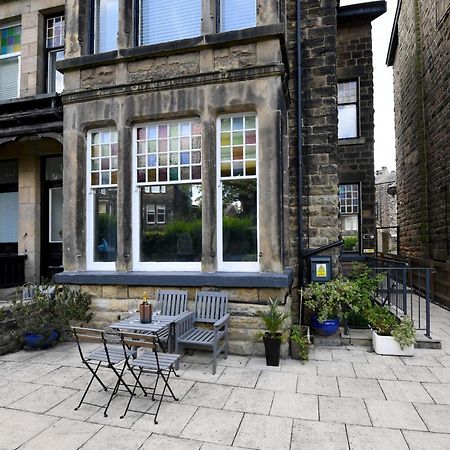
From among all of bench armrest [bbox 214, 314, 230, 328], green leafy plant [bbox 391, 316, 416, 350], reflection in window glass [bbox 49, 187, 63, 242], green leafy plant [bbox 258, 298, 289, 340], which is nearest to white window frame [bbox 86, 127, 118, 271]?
bench armrest [bbox 214, 314, 230, 328]

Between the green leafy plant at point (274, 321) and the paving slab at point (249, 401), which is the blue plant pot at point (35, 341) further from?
the green leafy plant at point (274, 321)

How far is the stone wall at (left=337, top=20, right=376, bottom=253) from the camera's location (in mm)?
10766

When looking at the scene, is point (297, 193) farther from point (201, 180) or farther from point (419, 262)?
point (419, 262)

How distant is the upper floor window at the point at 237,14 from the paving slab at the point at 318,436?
616 cm

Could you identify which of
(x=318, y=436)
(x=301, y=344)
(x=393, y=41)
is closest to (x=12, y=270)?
(x=301, y=344)

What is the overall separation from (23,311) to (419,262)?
11440mm

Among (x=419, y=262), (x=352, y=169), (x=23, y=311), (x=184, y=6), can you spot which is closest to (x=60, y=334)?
(x=23, y=311)

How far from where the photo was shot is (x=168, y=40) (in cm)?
665

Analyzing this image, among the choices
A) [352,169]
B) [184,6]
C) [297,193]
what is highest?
[184,6]

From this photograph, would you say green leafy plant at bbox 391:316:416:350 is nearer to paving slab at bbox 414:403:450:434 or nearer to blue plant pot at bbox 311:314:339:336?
blue plant pot at bbox 311:314:339:336

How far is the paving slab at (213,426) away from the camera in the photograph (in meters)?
3.38

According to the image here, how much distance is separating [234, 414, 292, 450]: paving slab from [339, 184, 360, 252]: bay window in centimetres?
837

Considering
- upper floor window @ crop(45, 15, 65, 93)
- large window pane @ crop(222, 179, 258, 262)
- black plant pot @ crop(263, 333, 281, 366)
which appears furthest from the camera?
upper floor window @ crop(45, 15, 65, 93)

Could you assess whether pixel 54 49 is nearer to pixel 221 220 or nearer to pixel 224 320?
pixel 221 220
